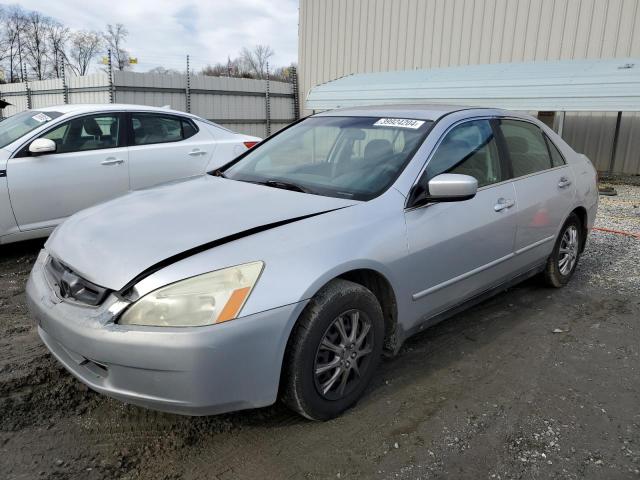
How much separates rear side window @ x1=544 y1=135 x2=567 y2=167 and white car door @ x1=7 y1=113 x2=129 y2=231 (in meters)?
4.09

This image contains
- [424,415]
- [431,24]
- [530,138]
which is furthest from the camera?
[431,24]

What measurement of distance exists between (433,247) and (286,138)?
1.54m

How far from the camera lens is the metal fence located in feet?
51.0

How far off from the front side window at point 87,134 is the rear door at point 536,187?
4.07 meters

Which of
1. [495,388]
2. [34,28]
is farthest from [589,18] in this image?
[34,28]

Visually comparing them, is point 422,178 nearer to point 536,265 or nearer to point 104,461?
point 536,265

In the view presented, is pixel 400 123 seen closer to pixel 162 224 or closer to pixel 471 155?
pixel 471 155

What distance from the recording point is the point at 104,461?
90.8 inches

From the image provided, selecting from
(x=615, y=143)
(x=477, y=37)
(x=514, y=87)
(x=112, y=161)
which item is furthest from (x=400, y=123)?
(x=477, y=37)

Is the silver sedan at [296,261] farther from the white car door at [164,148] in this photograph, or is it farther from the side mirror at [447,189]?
the white car door at [164,148]

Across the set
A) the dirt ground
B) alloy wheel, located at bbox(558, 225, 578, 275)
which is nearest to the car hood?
the dirt ground

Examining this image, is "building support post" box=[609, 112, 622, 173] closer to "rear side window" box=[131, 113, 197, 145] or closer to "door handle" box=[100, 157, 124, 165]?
"rear side window" box=[131, 113, 197, 145]

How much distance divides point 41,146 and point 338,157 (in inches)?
127

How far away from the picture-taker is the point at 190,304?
6.96 feet
